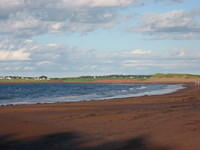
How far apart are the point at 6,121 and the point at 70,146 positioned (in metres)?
7.19

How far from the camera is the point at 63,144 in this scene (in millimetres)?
13023

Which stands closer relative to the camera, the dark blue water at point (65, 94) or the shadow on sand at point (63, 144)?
the shadow on sand at point (63, 144)

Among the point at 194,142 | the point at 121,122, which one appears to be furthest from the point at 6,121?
the point at 194,142

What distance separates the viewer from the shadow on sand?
1241 cm

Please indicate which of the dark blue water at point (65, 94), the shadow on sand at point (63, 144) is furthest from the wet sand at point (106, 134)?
the dark blue water at point (65, 94)

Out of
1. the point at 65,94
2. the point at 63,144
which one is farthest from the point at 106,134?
the point at 65,94

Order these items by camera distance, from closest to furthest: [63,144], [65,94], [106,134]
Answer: [63,144]
[106,134]
[65,94]

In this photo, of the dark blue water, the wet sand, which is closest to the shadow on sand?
the wet sand

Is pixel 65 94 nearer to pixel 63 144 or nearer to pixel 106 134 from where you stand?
pixel 106 134

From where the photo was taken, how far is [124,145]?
12617mm

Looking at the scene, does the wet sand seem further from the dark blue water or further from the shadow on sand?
the dark blue water

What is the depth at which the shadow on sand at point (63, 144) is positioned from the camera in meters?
12.4

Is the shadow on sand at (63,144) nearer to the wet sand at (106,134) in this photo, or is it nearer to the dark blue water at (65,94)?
the wet sand at (106,134)

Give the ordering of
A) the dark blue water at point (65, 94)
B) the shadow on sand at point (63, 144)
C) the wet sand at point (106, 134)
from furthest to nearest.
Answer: the dark blue water at point (65, 94) < the wet sand at point (106, 134) < the shadow on sand at point (63, 144)
